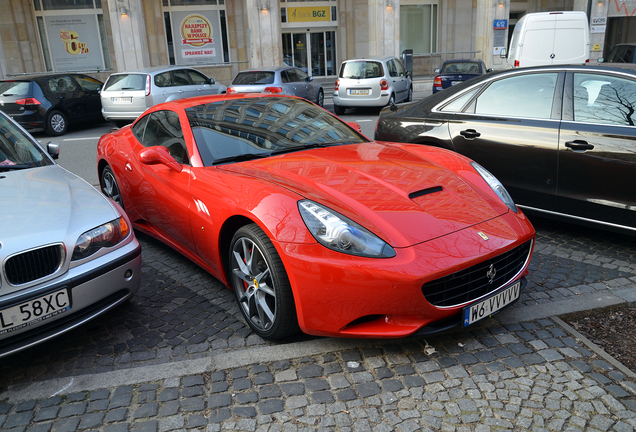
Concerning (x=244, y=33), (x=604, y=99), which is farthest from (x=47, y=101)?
(x=244, y=33)

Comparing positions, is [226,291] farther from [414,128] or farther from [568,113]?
[568,113]

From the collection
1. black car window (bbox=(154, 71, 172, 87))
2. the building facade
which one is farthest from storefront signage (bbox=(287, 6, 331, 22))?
black car window (bbox=(154, 71, 172, 87))

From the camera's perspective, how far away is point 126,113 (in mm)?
13195

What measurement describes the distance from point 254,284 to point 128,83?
11.8 m

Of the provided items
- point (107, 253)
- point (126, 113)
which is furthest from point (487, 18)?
point (107, 253)

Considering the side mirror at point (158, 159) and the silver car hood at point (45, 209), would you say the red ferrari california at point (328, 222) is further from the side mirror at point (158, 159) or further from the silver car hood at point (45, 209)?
the silver car hood at point (45, 209)

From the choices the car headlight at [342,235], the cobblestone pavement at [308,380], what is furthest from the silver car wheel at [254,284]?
the car headlight at [342,235]

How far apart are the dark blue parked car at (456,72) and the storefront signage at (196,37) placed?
13.1 meters

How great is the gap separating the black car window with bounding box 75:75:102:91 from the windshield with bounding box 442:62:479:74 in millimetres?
11485

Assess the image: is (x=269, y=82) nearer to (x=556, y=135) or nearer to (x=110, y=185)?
(x=110, y=185)

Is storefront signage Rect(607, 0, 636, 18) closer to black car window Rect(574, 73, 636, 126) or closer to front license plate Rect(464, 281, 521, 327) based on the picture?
black car window Rect(574, 73, 636, 126)

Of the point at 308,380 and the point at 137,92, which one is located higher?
the point at 137,92

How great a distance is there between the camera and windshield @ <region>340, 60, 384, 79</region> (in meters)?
14.9

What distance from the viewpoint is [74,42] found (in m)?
25.7
